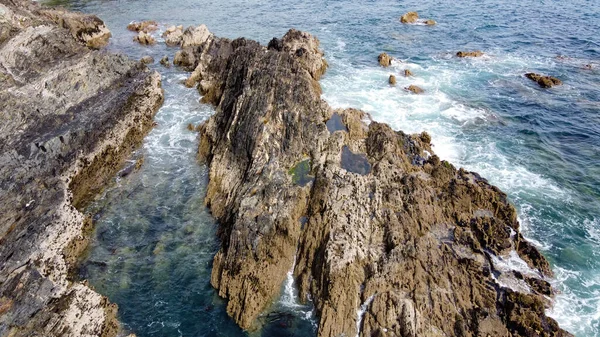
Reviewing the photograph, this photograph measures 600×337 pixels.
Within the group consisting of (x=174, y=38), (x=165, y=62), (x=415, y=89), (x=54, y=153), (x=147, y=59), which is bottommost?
(x=54, y=153)

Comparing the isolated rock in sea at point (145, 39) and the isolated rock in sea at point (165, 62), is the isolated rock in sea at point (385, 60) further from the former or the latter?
the isolated rock in sea at point (145, 39)

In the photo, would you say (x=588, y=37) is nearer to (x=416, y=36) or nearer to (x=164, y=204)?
(x=416, y=36)

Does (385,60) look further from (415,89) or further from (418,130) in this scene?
(418,130)

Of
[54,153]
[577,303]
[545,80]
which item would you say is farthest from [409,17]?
[54,153]

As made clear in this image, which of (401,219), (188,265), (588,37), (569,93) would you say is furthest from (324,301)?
(588,37)

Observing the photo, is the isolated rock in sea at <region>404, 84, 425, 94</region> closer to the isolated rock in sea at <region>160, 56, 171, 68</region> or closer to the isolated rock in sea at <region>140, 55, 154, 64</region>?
the isolated rock in sea at <region>160, 56, 171, 68</region>

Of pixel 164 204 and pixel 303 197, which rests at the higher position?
pixel 303 197
